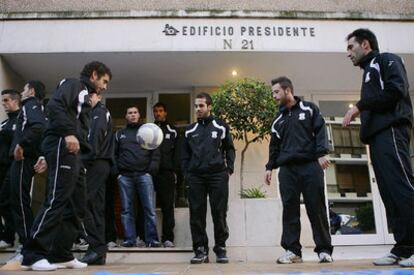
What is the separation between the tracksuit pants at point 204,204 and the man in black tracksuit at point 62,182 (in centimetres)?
141

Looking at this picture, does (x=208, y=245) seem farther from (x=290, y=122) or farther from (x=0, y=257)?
(x=0, y=257)

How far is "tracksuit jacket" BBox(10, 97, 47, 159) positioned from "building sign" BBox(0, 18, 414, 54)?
2.14 metres

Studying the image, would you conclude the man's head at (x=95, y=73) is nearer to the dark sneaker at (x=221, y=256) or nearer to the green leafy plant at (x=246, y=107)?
the green leafy plant at (x=246, y=107)

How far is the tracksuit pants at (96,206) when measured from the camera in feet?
14.0

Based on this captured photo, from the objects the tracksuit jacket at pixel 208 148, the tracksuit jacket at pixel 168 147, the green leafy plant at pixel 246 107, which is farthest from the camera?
the tracksuit jacket at pixel 168 147

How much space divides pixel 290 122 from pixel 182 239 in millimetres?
2418

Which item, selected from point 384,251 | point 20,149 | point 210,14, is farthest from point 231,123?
point 384,251

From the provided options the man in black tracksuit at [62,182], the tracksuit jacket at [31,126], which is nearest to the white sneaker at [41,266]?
the man in black tracksuit at [62,182]

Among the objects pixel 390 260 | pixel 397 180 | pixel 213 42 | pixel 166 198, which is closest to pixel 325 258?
pixel 390 260

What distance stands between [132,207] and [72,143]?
233 centimetres

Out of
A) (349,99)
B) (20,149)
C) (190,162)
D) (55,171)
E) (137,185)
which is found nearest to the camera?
(55,171)

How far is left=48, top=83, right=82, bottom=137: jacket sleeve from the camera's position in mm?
3406

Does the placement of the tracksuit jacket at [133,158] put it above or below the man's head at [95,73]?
below

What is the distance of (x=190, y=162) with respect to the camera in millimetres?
4844
